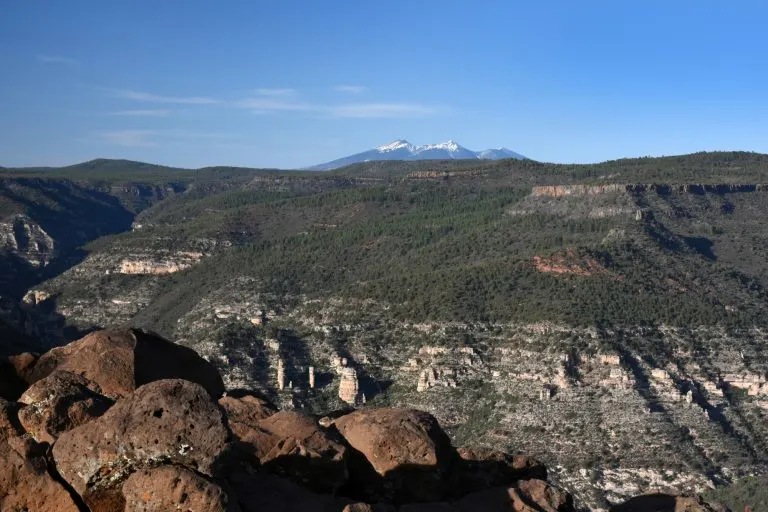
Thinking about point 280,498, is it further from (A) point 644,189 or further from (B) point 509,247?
(A) point 644,189

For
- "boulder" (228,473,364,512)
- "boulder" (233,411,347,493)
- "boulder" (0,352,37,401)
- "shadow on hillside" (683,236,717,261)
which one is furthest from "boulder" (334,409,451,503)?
"shadow on hillside" (683,236,717,261)

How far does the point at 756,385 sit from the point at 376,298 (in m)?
30.6

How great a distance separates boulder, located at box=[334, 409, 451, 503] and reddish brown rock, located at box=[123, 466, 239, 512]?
4339mm

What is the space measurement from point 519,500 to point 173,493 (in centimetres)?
678

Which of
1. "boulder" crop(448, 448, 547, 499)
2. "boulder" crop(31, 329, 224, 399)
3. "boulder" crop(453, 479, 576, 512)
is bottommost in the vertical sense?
"boulder" crop(448, 448, 547, 499)

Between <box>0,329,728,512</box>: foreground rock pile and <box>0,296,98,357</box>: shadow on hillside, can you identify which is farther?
<box>0,296,98,357</box>: shadow on hillside

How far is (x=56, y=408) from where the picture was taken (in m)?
16.4

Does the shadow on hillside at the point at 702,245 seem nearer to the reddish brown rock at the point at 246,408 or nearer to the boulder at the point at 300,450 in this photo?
the reddish brown rock at the point at 246,408

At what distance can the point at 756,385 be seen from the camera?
209 ft

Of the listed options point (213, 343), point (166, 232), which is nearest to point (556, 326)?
point (213, 343)

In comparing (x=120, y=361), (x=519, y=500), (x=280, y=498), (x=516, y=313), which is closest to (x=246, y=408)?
(x=120, y=361)

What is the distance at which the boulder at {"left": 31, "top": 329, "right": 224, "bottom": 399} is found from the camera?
1994 cm

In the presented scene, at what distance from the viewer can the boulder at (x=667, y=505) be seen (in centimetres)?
1829

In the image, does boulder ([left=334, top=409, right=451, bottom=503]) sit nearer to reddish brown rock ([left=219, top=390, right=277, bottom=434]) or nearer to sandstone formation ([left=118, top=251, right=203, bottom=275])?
reddish brown rock ([left=219, top=390, right=277, bottom=434])
